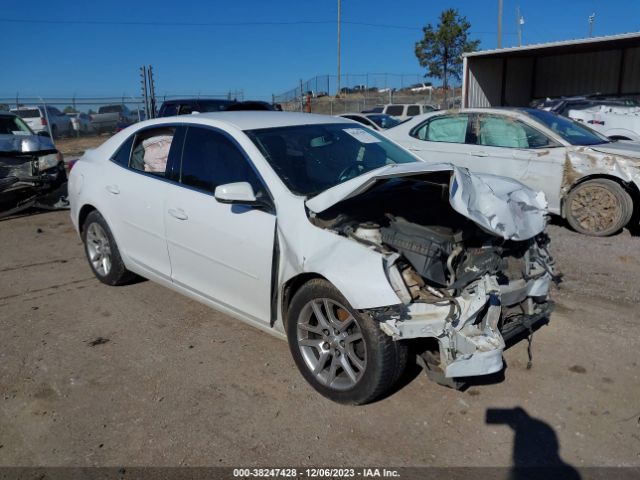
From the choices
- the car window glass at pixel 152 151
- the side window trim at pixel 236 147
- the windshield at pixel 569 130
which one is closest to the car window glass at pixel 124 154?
the car window glass at pixel 152 151

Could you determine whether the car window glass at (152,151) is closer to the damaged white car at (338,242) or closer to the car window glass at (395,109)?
the damaged white car at (338,242)

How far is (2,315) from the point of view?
481cm

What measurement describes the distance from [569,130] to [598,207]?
130 centimetres

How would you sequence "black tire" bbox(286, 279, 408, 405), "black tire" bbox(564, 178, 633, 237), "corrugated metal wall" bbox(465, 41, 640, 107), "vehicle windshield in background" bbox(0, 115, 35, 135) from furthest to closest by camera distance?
1. "corrugated metal wall" bbox(465, 41, 640, 107)
2. "vehicle windshield in background" bbox(0, 115, 35, 135)
3. "black tire" bbox(564, 178, 633, 237)
4. "black tire" bbox(286, 279, 408, 405)

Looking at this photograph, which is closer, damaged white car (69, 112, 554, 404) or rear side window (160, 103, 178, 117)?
damaged white car (69, 112, 554, 404)

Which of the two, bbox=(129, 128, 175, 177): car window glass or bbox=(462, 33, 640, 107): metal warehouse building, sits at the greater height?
bbox=(462, 33, 640, 107): metal warehouse building

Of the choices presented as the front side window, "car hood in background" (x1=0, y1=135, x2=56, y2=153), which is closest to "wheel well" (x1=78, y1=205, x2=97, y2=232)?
A: "car hood in background" (x1=0, y1=135, x2=56, y2=153)

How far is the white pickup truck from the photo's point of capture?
28.7 meters

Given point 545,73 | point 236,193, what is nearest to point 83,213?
point 236,193

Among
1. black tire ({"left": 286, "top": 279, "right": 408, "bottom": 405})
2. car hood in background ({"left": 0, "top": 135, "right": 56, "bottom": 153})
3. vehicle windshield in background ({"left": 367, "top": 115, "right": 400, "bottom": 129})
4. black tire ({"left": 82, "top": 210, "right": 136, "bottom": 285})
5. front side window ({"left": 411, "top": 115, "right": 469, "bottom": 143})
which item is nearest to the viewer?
black tire ({"left": 286, "top": 279, "right": 408, "bottom": 405})

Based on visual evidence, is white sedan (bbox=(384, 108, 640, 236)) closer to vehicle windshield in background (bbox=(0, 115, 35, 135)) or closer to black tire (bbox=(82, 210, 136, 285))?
black tire (bbox=(82, 210, 136, 285))

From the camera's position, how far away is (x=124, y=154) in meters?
4.98

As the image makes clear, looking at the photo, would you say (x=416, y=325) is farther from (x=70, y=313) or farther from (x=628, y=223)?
(x=628, y=223)

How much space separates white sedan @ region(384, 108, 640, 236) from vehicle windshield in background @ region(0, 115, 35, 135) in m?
7.77
